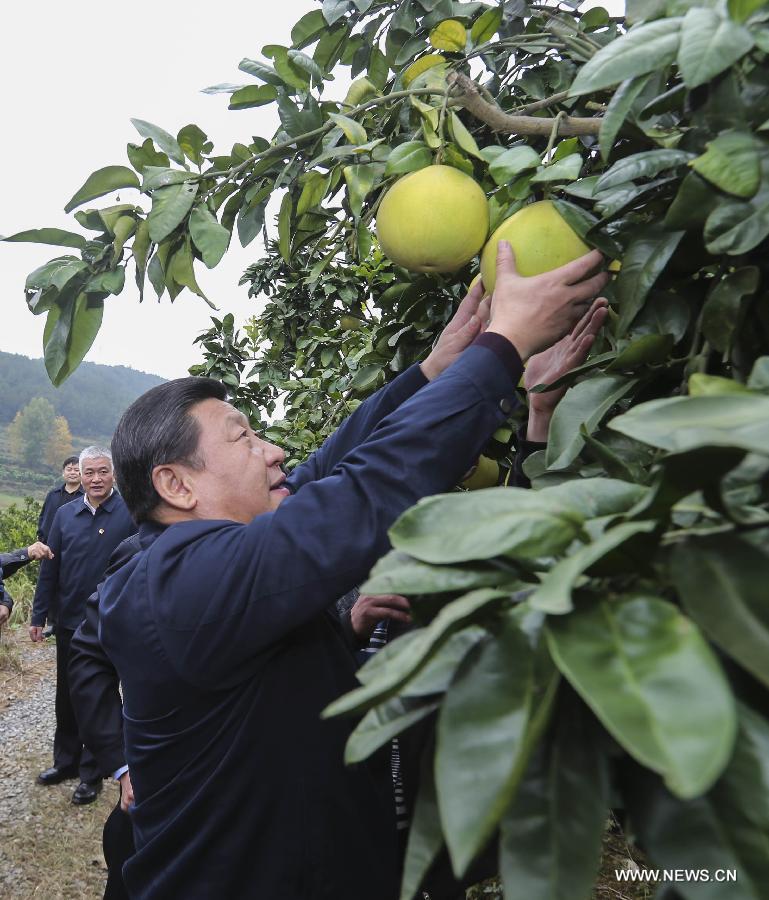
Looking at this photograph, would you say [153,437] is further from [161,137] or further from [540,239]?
[540,239]

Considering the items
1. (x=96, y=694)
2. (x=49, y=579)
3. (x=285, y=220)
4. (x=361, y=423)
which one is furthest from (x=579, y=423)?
(x=49, y=579)

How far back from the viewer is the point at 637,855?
2.75 m

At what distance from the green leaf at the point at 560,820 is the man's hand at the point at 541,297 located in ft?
1.99

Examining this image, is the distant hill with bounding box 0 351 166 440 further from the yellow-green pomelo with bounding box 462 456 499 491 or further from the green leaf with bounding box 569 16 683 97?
the green leaf with bounding box 569 16 683 97

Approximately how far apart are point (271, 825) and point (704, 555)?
95 cm

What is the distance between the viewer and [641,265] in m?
0.76

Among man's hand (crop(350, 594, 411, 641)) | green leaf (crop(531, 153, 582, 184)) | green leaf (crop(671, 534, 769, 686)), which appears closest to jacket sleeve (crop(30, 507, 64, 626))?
man's hand (crop(350, 594, 411, 641))

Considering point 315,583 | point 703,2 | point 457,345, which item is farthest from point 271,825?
point 703,2

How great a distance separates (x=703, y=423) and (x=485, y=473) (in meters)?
1.12

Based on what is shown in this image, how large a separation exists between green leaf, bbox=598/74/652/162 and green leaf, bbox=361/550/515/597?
1.45ft

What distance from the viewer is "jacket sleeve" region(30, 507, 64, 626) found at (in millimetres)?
4520

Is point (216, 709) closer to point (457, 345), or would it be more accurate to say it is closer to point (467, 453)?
point (467, 453)

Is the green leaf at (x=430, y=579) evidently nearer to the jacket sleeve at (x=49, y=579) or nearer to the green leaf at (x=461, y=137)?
the green leaf at (x=461, y=137)

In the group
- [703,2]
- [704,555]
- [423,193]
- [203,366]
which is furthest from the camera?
[203,366]
